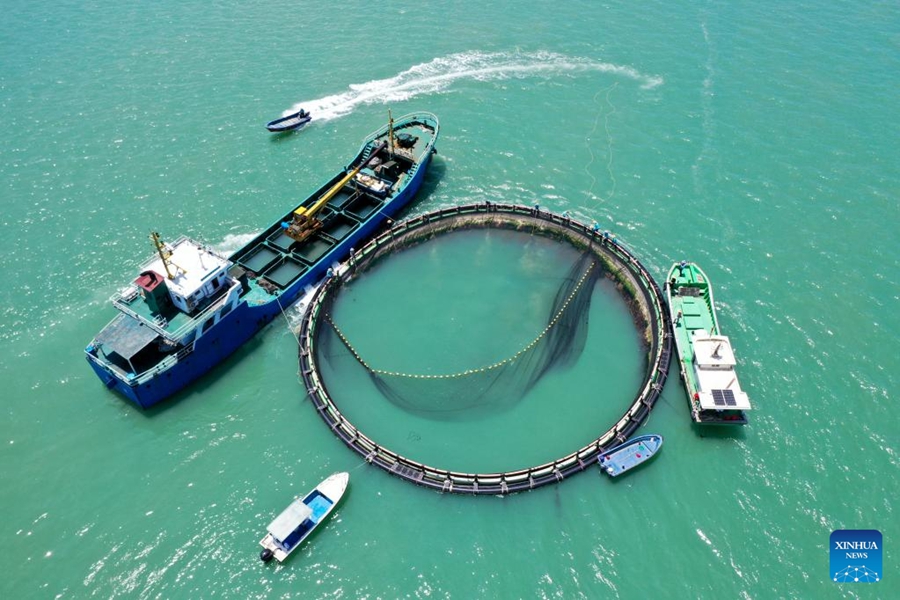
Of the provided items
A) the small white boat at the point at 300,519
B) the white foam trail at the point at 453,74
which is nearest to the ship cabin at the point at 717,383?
the small white boat at the point at 300,519

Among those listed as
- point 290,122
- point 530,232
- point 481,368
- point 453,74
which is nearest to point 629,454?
point 481,368

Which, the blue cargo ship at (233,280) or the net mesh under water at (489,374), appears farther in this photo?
the net mesh under water at (489,374)

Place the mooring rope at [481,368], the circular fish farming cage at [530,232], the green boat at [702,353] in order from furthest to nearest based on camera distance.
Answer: the mooring rope at [481,368] → the green boat at [702,353] → the circular fish farming cage at [530,232]

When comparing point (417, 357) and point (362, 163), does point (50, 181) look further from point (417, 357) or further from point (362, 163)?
point (417, 357)

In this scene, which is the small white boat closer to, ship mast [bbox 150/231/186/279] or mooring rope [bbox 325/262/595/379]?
mooring rope [bbox 325/262/595/379]

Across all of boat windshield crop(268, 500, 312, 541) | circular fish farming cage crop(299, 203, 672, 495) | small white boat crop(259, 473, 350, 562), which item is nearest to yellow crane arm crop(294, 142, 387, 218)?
circular fish farming cage crop(299, 203, 672, 495)

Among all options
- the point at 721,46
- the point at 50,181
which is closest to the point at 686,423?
the point at 721,46

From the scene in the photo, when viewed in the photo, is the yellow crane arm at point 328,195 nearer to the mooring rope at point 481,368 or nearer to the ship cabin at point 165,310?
the mooring rope at point 481,368
